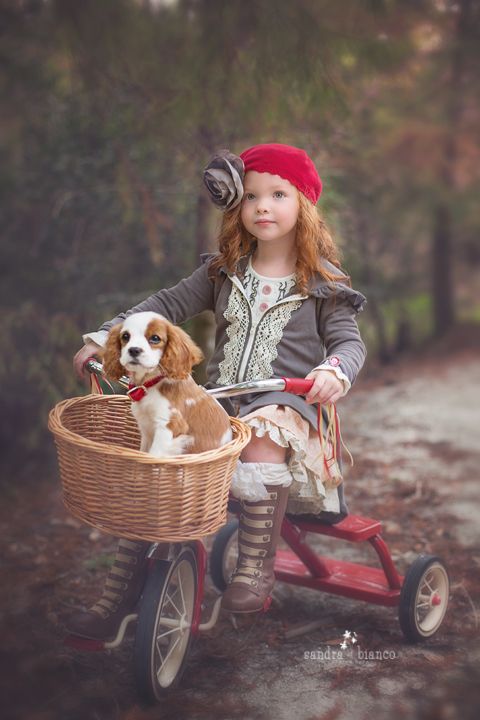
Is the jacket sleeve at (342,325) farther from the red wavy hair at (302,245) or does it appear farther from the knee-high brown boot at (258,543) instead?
the knee-high brown boot at (258,543)

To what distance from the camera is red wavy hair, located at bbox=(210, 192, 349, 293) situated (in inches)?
97.6

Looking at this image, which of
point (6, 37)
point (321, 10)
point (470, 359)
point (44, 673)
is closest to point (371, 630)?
point (44, 673)

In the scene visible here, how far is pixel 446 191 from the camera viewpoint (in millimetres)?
8664

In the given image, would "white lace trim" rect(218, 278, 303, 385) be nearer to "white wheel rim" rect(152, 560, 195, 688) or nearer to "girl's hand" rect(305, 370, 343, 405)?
"girl's hand" rect(305, 370, 343, 405)

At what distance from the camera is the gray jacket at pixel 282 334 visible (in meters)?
2.43

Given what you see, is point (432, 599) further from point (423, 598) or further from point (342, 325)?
point (342, 325)

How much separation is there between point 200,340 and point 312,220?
2.19 meters

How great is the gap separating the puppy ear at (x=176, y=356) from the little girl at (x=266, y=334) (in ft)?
1.23

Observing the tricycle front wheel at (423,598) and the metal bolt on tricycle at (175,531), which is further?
the tricycle front wheel at (423,598)

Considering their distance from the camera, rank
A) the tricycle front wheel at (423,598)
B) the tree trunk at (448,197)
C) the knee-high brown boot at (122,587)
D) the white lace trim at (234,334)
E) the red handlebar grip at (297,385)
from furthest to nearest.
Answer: the tree trunk at (448,197) → the tricycle front wheel at (423,598) → the white lace trim at (234,334) → the knee-high brown boot at (122,587) → the red handlebar grip at (297,385)

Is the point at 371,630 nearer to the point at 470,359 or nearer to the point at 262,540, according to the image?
the point at 262,540

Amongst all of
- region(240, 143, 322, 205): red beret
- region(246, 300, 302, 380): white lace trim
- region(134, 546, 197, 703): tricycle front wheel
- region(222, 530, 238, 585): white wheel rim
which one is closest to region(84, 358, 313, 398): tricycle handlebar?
region(246, 300, 302, 380): white lace trim

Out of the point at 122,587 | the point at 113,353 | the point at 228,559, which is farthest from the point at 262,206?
the point at 228,559

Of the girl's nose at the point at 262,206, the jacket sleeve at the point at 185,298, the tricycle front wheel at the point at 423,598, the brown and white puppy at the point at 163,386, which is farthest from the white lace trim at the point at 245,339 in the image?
the tricycle front wheel at the point at 423,598
